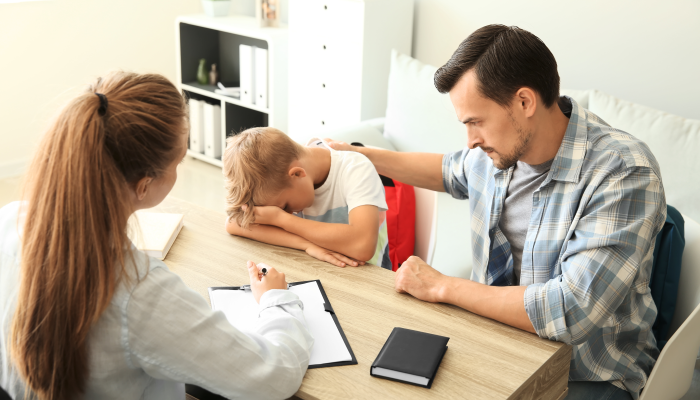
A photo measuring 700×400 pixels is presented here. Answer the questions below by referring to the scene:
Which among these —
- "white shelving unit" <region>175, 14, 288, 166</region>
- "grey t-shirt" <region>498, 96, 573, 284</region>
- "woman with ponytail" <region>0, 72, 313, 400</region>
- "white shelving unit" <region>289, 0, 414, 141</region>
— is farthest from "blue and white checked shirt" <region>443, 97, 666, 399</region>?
"white shelving unit" <region>175, 14, 288, 166</region>

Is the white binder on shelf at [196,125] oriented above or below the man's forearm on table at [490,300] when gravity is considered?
below

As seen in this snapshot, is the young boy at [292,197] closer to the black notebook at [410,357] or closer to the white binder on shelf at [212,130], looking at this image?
the black notebook at [410,357]

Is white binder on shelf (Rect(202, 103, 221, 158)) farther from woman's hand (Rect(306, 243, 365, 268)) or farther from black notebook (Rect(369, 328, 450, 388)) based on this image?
black notebook (Rect(369, 328, 450, 388))

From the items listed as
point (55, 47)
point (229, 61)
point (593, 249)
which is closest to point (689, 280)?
point (593, 249)

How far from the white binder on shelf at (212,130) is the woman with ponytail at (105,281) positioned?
302cm

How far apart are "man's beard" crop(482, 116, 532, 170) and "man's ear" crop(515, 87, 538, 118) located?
32 mm

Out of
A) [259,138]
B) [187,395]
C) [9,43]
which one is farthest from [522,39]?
[9,43]

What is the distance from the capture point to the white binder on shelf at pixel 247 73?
11.7 ft

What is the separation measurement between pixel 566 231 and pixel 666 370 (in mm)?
390

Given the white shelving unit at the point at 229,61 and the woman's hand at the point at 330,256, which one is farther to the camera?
the white shelving unit at the point at 229,61

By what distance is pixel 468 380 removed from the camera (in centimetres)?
103

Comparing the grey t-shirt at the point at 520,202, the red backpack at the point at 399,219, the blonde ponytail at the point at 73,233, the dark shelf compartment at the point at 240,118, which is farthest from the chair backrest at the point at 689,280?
the dark shelf compartment at the point at 240,118

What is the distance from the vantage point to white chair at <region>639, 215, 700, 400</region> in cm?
128

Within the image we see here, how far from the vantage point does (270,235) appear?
4.94 feet
